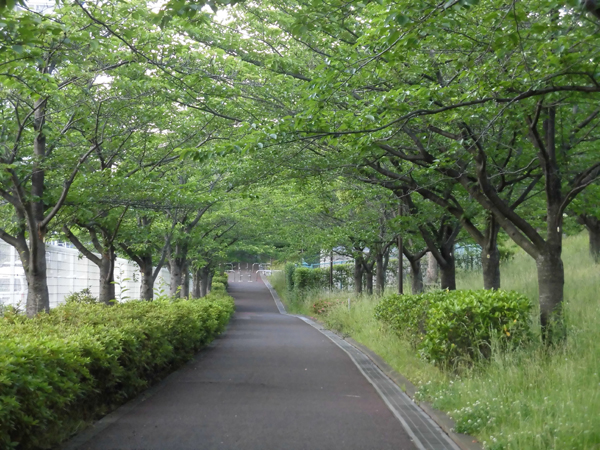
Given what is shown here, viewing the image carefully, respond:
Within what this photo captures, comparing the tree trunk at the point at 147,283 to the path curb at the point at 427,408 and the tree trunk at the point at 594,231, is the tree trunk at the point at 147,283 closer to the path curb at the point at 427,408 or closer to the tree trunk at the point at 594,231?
the path curb at the point at 427,408

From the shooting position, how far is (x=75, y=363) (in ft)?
20.1

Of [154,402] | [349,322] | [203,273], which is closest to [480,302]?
[154,402]

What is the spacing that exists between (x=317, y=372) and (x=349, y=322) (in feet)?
27.9

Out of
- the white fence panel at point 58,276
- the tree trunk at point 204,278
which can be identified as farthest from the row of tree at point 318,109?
the tree trunk at point 204,278

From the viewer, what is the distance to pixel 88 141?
12336 mm

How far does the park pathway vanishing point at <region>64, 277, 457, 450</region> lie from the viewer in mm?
6207

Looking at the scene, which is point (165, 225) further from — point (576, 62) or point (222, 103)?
point (576, 62)

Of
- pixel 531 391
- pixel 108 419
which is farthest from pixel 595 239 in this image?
pixel 108 419

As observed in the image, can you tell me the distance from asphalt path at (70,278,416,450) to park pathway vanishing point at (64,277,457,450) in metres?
0.01

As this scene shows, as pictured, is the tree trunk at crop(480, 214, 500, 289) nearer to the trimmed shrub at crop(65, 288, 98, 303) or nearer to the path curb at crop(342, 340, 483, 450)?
the path curb at crop(342, 340, 483, 450)

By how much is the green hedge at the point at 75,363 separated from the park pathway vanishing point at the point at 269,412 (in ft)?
0.87

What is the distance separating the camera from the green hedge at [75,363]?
508 cm

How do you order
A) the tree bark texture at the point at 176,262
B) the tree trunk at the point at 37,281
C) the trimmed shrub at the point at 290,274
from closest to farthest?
the tree trunk at the point at 37,281
the tree bark texture at the point at 176,262
the trimmed shrub at the point at 290,274

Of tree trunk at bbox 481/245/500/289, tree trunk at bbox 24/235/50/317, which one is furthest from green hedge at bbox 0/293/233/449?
tree trunk at bbox 481/245/500/289
